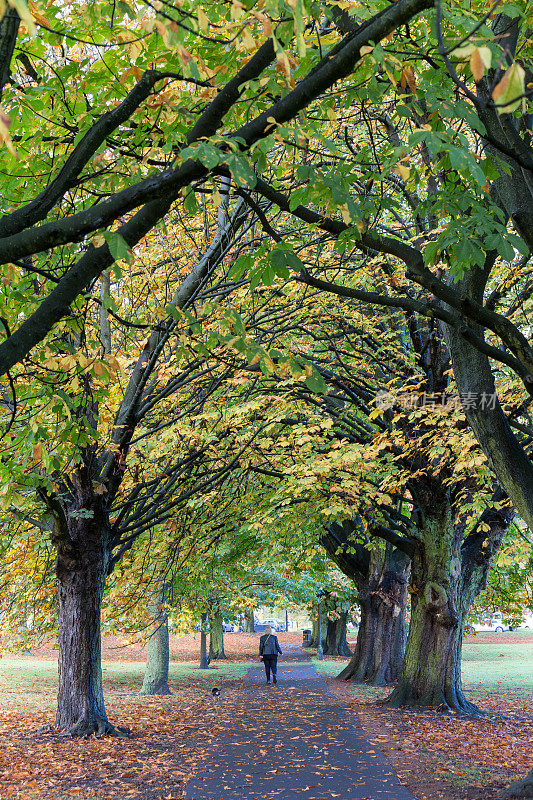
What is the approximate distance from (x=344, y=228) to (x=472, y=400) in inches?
93.2

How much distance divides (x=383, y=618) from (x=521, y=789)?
12.6m

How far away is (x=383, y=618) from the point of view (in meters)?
18.9

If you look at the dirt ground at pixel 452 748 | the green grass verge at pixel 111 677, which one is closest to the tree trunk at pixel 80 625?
the dirt ground at pixel 452 748

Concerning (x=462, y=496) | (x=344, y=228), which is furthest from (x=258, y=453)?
(x=344, y=228)

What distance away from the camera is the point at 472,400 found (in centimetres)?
668

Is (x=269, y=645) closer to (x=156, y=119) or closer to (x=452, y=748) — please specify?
(x=452, y=748)

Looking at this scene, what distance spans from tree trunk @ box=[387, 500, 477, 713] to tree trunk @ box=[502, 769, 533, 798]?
6448 millimetres

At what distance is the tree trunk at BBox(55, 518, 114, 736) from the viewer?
32.0ft

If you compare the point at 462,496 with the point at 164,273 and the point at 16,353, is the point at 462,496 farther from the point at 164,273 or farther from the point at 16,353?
the point at 16,353

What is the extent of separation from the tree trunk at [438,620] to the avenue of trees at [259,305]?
0.06m

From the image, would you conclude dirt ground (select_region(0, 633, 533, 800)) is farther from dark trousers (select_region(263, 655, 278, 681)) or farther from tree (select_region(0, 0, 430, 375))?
tree (select_region(0, 0, 430, 375))

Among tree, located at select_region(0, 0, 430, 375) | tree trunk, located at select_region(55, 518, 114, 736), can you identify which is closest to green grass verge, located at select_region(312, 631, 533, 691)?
tree trunk, located at select_region(55, 518, 114, 736)

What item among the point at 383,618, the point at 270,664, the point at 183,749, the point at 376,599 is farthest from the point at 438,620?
the point at 270,664

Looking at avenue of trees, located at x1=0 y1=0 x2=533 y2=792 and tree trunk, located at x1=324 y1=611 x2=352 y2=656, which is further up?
avenue of trees, located at x1=0 y1=0 x2=533 y2=792
